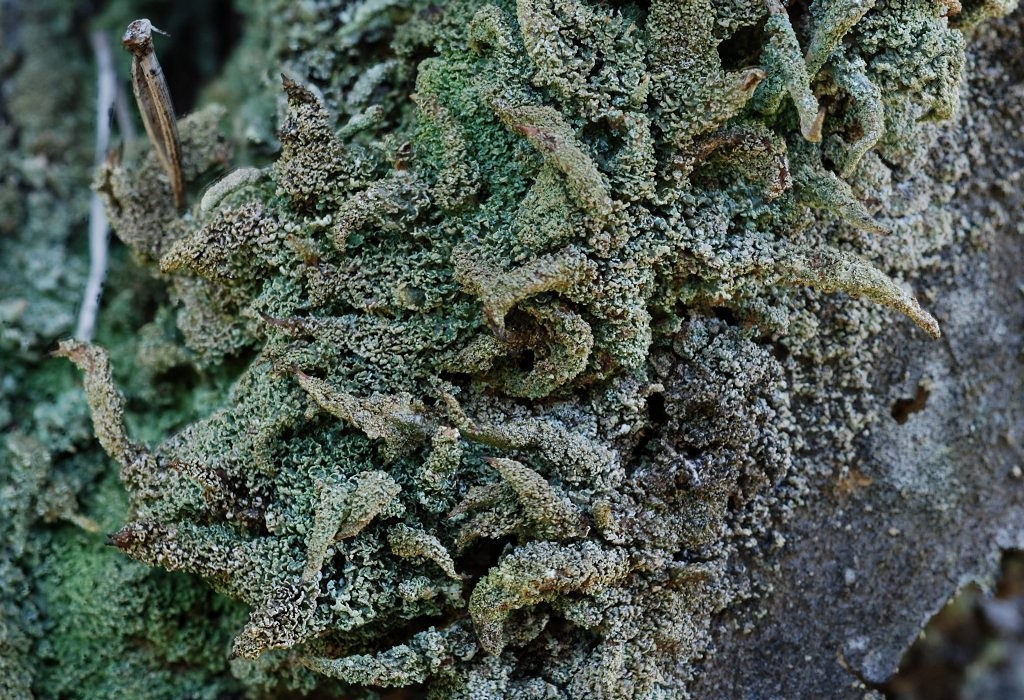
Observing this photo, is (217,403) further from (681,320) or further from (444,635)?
(681,320)

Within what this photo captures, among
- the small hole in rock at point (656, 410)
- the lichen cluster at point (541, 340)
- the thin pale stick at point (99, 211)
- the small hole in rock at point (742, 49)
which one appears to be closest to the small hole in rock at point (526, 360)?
the lichen cluster at point (541, 340)

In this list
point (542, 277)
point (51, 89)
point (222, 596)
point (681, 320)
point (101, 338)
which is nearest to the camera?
point (542, 277)

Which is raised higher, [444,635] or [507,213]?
[507,213]

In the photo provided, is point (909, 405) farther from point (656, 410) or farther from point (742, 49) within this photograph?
point (742, 49)

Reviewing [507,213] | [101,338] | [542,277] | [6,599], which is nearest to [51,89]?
[101,338]

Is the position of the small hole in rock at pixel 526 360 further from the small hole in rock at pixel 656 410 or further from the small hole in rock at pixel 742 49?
the small hole in rock at pixel 742 49

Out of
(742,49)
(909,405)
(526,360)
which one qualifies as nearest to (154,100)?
(526,360)

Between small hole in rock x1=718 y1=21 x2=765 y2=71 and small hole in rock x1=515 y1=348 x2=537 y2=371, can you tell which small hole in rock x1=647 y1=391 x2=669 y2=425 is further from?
small hole in rock x1=718 y1=21 x2=765 y2=71
